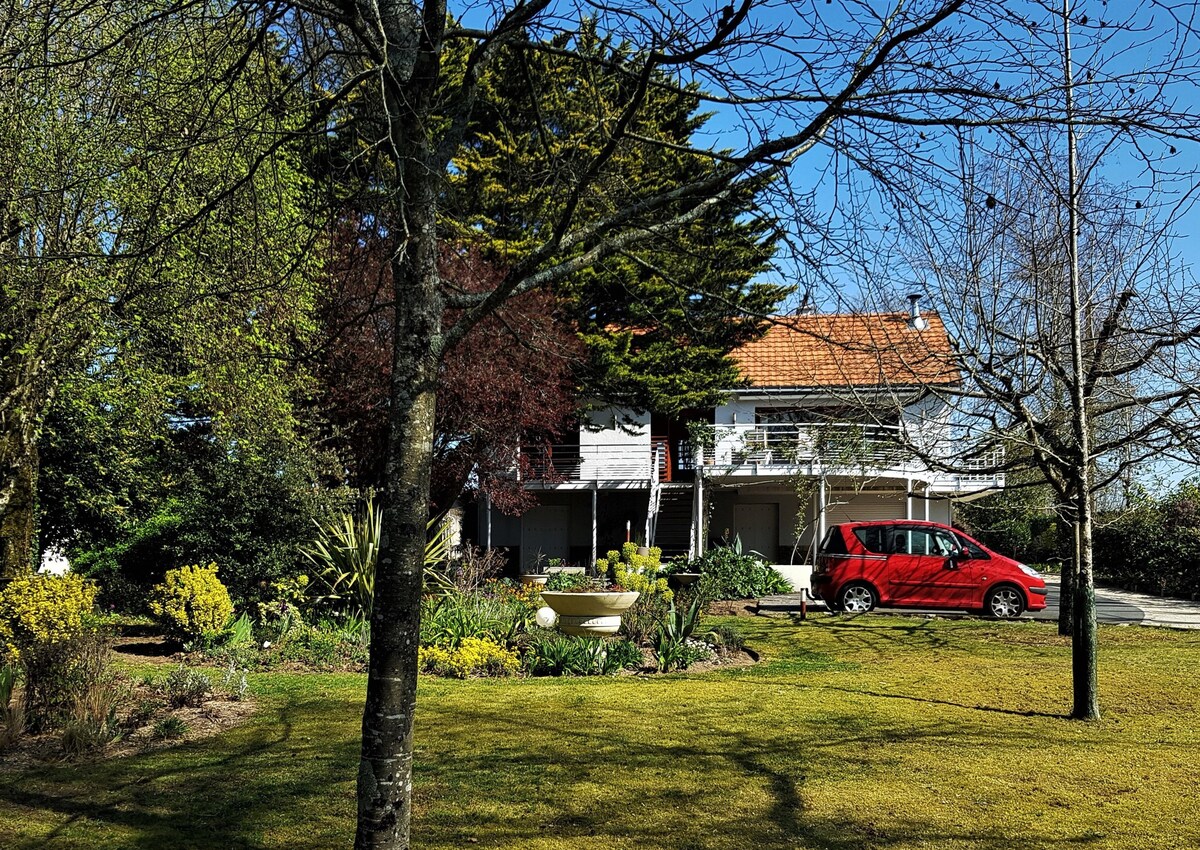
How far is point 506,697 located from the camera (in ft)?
30.8

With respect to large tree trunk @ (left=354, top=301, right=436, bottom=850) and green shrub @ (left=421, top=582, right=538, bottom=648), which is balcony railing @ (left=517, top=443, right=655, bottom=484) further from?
large tree trunk @ (left=354, top=301, right=436, bottom=850)

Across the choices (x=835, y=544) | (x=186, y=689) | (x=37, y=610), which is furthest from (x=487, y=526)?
(x=186, y=689)

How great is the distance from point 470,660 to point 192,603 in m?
3.38

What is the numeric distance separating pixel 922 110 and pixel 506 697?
694 cm

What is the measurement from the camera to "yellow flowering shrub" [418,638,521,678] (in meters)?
10.6

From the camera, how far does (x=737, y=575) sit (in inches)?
872

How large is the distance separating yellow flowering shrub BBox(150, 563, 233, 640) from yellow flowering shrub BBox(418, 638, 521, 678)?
2.49 m

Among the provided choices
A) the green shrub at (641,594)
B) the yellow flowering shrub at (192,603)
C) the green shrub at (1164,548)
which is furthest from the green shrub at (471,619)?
the green shrub at (1164,548)

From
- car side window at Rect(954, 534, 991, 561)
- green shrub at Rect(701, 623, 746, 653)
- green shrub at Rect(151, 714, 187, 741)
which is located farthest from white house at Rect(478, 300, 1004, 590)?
green shrub at Rect(151, 714, 187, 741)

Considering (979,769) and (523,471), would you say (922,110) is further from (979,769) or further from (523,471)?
(523,471)

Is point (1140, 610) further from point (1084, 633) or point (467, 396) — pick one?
point (467, 396)

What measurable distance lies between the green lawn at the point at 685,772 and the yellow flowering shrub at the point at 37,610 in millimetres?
1853

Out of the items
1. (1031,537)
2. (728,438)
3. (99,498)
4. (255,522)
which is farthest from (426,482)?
(1031,537)

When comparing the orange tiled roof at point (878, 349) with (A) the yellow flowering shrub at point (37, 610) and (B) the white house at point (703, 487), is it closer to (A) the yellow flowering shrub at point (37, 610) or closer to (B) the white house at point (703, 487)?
(B) the white house at point (703, 487)
